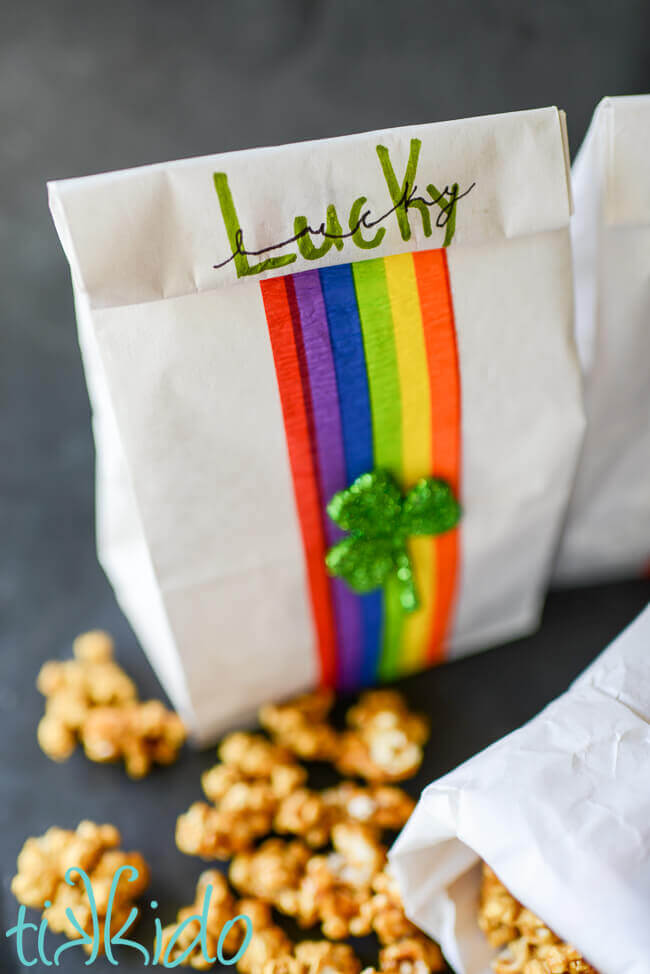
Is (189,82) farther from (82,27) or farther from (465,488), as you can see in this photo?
(465,488)

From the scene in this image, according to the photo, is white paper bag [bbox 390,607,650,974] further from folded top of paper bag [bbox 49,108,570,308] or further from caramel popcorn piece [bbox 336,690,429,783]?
folded top of paper bag [bbox 49,108,570,308]

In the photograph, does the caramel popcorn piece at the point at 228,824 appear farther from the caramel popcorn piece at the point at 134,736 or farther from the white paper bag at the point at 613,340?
the white paper bag at the point at 613,340

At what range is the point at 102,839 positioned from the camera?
0.91m

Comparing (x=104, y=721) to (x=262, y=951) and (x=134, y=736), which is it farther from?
(x=262, y=951)

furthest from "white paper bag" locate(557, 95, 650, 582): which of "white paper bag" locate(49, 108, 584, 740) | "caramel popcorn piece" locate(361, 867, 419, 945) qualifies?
"caramel popcorn piece" locate(361, 867, 419, 945)

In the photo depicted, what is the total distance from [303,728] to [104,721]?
0.23m

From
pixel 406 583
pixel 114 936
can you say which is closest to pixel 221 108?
pixel 406 583

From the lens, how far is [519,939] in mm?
794

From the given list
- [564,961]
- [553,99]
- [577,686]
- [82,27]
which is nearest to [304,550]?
[577,686]

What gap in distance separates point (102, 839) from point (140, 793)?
3.5 inches

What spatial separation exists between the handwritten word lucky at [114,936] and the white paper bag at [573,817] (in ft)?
0.67

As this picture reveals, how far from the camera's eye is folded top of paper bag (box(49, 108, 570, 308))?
67cm

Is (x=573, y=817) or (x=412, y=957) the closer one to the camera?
(x=573, y=817)

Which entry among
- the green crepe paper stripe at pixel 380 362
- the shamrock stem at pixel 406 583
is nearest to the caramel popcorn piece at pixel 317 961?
the shamrock stem at pixel 406 583
